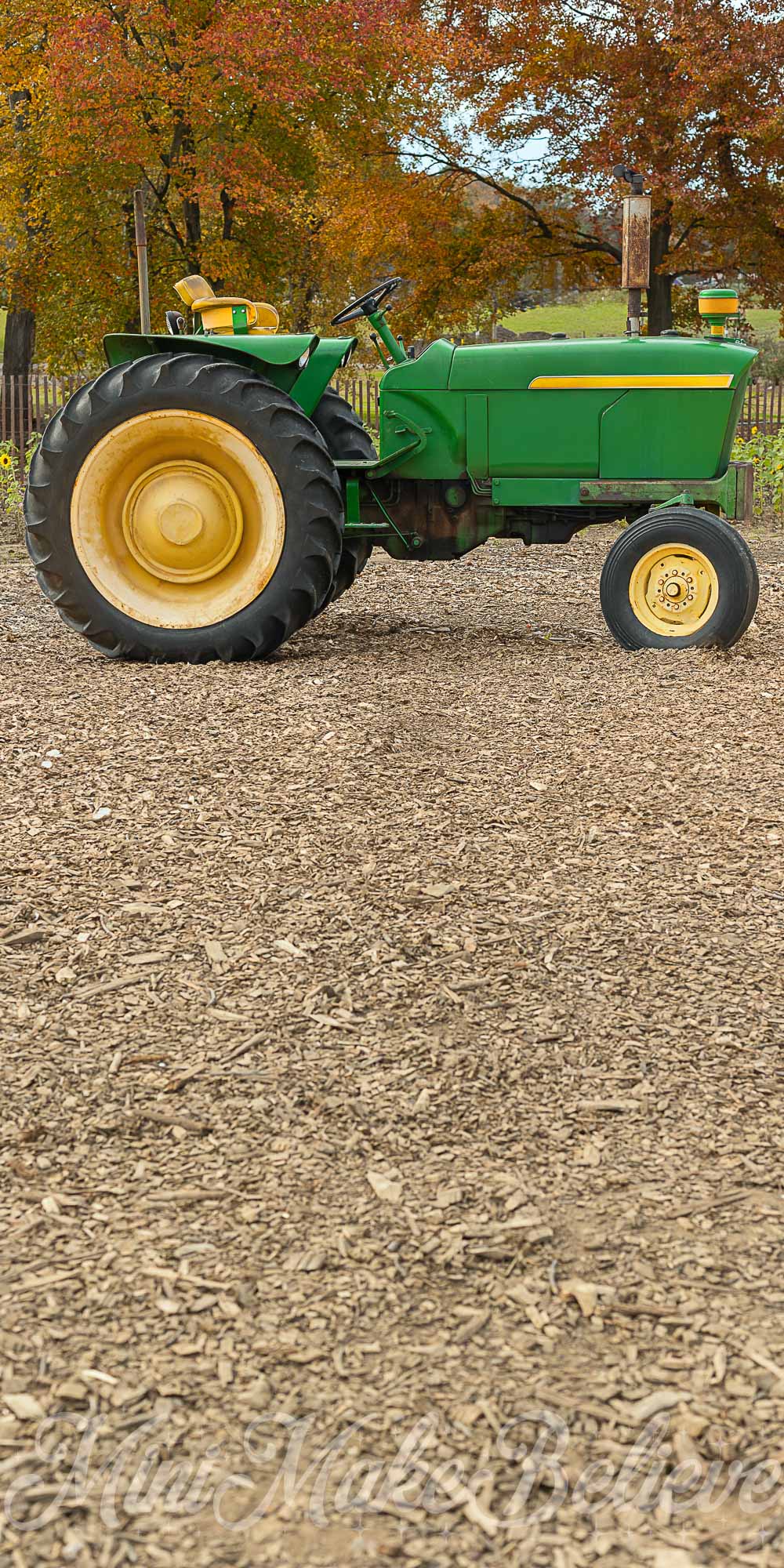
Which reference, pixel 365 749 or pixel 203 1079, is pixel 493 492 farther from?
pixel 203 1079

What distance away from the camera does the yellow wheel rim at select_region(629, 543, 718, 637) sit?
6.13 meters

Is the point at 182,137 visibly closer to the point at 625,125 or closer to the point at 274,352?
the point at 625,125

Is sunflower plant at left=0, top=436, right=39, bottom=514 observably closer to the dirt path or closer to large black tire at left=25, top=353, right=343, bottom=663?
large black tire at left=25, top=353, right=343, bottom=663

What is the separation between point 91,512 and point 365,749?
2.02 metres

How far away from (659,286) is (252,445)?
13705 millimetres

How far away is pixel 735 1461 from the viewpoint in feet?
6.21

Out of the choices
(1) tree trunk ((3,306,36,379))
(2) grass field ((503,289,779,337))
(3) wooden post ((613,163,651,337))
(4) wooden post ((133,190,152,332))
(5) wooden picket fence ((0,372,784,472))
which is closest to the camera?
(3) wooden post ((613,163,651,337))

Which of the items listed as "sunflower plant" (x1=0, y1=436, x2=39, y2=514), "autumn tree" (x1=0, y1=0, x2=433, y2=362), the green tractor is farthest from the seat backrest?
"autumn tree" (x1=0, y1=0, x2=433, y2=362)

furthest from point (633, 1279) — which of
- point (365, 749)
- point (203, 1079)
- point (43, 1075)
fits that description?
point (365, 749)

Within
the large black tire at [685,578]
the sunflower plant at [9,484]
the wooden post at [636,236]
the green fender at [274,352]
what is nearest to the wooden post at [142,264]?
the sunflower plant at [9,484]

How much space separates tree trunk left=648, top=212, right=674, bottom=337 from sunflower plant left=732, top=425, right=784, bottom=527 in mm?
6744

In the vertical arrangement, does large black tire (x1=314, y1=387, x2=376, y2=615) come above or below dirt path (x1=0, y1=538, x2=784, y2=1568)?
above

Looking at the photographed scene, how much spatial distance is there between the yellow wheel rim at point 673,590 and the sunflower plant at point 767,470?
4.99 m

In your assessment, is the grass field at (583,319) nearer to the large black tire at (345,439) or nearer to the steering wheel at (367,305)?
the large black tire at (345,439)
